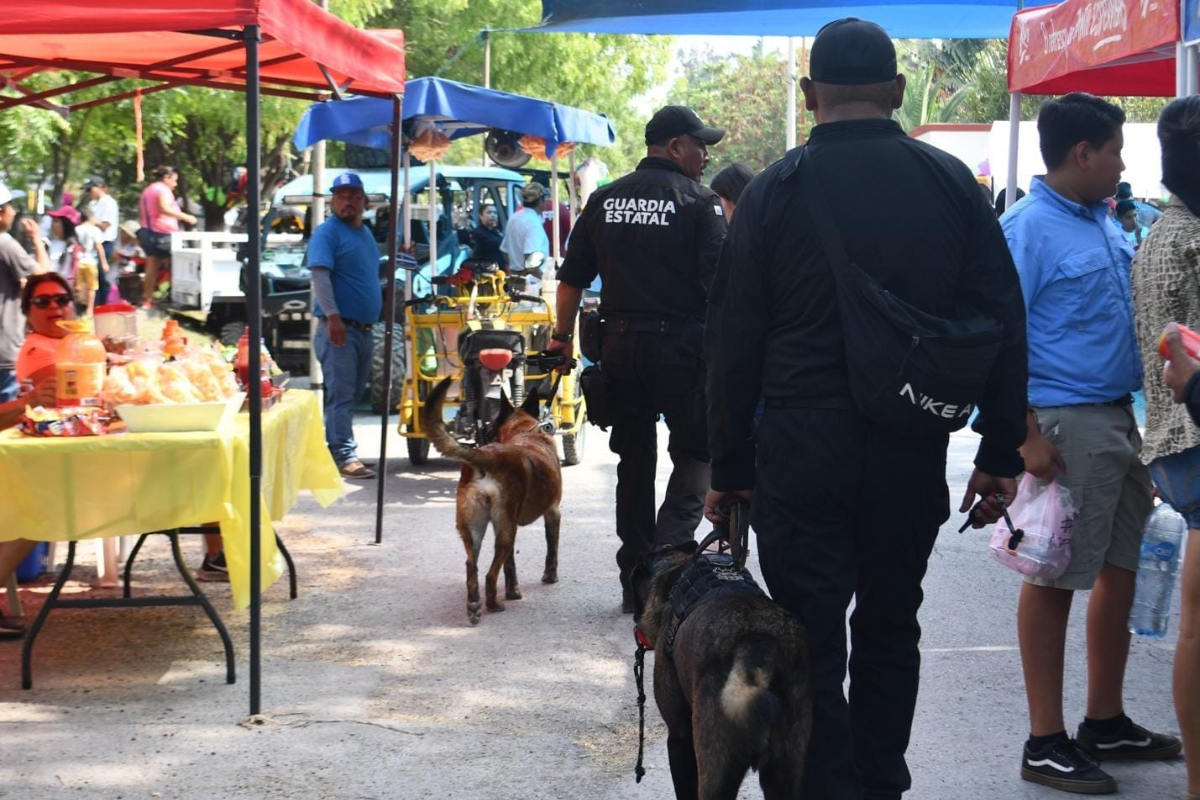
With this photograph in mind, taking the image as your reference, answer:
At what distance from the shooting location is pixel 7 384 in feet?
26.7

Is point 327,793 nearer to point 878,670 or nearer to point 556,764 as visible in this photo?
point 556,764

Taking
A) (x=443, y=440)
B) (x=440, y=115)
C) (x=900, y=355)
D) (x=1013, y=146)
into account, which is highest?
(x=440, y=115)

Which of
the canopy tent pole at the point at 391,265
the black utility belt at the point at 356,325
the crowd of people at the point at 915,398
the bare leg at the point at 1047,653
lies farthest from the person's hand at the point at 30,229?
the bare leg at the point at 1047,653

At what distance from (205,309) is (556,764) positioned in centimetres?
1320

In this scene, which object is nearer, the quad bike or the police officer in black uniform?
the police officer in black uniform

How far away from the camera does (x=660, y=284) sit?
5867mm

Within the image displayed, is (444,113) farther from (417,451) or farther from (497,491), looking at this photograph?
(497,491)

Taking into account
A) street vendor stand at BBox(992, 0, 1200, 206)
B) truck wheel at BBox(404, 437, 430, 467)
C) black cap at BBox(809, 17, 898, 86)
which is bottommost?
truck wheel at BBox(404, 437, 430, 467)

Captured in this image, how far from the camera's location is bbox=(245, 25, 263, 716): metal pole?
4.89m

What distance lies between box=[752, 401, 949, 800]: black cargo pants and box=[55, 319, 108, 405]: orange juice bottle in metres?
3.18

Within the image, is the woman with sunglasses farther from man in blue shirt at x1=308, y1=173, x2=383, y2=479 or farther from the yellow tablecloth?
man in blue shirt at x1=308, y1=173, x2=383, y2=479

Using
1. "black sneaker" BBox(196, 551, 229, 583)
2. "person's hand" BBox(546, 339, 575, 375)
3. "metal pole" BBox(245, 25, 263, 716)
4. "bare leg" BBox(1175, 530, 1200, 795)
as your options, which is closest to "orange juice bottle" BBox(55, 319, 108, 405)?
"metal pole" BBox(245, 25, 263, 716)

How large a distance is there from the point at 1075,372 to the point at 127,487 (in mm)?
3440

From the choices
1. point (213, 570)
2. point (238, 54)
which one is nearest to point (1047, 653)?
point (213, 570)
